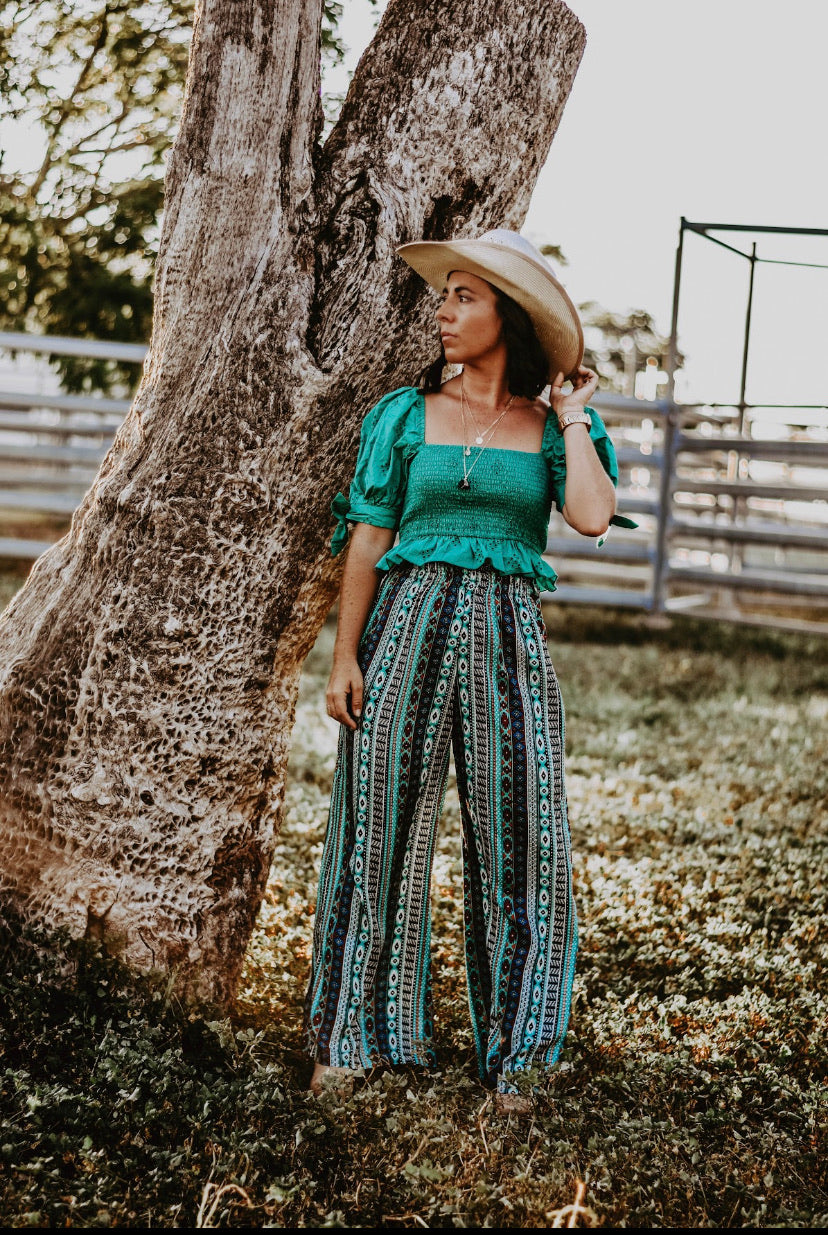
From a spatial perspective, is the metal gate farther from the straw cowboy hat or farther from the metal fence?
the straw cowboy hat

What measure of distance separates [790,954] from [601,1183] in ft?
5.36

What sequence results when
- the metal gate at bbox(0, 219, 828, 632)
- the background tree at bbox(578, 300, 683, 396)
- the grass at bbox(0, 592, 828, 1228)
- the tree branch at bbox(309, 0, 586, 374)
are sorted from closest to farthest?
the grass at bbox(0, 592, 828, 1228) < the tree branch at bbox(309, 0, 586, 374) < the metal gate at bbox(0, 219, 828, 632) < the background tree at bbox(578, 300, 683, 396)

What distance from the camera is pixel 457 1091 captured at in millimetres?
2898

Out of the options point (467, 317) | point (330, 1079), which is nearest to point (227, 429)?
point (467, 317)

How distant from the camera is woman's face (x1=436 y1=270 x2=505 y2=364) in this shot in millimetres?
2902

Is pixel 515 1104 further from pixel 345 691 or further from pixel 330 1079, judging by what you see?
pixel 345 691

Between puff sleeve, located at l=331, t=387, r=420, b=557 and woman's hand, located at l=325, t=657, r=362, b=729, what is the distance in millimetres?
323

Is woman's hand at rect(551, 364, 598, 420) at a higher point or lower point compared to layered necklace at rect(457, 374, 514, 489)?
higher

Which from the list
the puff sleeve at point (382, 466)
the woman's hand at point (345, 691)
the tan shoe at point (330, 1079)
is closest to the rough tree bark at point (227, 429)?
the puff sleeve at point (382, 466)

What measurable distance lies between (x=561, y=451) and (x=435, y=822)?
101 cm

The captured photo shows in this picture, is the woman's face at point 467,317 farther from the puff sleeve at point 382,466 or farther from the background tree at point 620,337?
the background tree at point 620,337

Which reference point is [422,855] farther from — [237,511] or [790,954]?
[790,954]

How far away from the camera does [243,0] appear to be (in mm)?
2963

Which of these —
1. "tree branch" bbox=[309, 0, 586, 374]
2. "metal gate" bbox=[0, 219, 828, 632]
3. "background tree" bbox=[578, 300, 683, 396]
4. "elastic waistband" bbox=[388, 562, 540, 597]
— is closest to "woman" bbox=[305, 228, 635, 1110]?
"elastic waistband" bbox=[388, 562, 540, 597]
